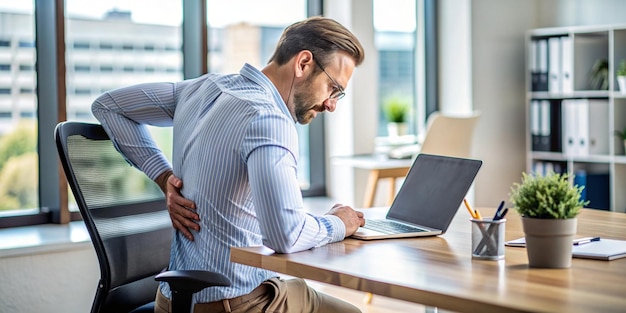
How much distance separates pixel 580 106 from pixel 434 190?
3.07 meters

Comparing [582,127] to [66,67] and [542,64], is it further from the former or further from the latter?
[66,67]

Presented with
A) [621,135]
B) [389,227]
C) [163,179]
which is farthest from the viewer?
[621,135]

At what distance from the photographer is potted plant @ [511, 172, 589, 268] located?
5.21ft

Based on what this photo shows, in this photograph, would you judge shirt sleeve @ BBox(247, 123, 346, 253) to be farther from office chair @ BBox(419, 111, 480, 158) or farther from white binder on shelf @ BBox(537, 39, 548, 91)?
white binder on shelf @ BBox(537, 39, 548, 91)

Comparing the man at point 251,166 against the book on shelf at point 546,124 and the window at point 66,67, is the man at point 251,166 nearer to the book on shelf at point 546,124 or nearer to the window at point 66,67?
the window at point 66,67

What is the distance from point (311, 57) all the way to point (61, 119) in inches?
80.0

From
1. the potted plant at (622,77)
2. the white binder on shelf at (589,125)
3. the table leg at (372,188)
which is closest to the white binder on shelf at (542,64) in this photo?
the white binder on shelf at (589,125)

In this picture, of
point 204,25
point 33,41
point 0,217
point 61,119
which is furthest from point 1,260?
point 204,25

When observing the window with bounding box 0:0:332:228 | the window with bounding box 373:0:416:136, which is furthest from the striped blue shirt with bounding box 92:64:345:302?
the window with bounding box 373:0:416:136

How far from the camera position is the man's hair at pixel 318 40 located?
2.04 m

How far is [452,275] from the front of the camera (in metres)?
1.57

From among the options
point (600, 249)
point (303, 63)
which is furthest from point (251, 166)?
point (600, 249)

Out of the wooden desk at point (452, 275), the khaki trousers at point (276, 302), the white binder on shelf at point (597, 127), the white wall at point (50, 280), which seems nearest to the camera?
the wooden desk at point (452, 275)

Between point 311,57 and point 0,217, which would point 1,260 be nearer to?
point 0,217
